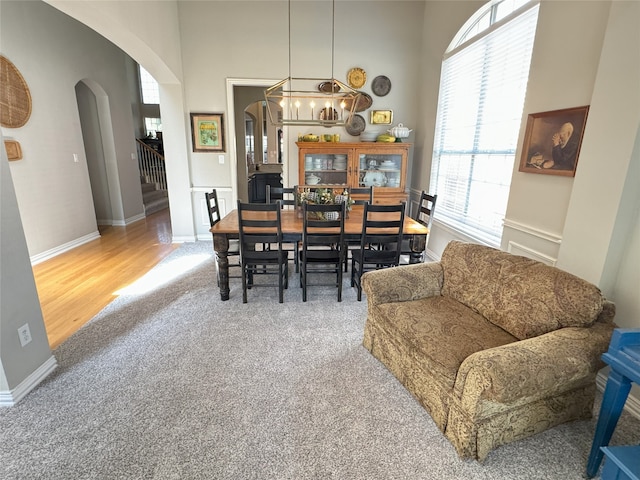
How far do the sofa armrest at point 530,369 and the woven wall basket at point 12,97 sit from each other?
5.16 meters

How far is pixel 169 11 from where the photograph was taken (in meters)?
4.10

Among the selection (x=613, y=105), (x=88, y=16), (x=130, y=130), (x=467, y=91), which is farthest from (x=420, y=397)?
(x=130, y=130)

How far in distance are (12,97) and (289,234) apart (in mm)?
3707

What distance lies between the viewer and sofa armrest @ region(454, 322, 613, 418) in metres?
1.41

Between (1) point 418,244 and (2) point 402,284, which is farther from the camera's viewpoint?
(1) point 418,244

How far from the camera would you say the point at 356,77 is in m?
4.79

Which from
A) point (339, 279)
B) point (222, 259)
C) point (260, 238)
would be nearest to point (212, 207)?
point (222, 259)

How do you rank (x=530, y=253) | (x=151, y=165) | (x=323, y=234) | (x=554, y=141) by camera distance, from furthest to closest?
(x=151, y=165)
(x=323, y=234)
(x=530, y=253)
(x=554, y=141)

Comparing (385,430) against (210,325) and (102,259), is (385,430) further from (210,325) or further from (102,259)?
(102,259)

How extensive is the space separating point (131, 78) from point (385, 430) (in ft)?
38.7

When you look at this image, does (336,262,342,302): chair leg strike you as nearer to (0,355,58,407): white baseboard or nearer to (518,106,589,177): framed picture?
(518,106,589,177): framed picture

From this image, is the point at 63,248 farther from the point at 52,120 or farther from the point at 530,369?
the point at 530,369

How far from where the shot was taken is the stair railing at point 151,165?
8391 mm

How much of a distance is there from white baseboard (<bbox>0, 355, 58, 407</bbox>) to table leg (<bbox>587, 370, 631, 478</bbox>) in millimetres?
3081
